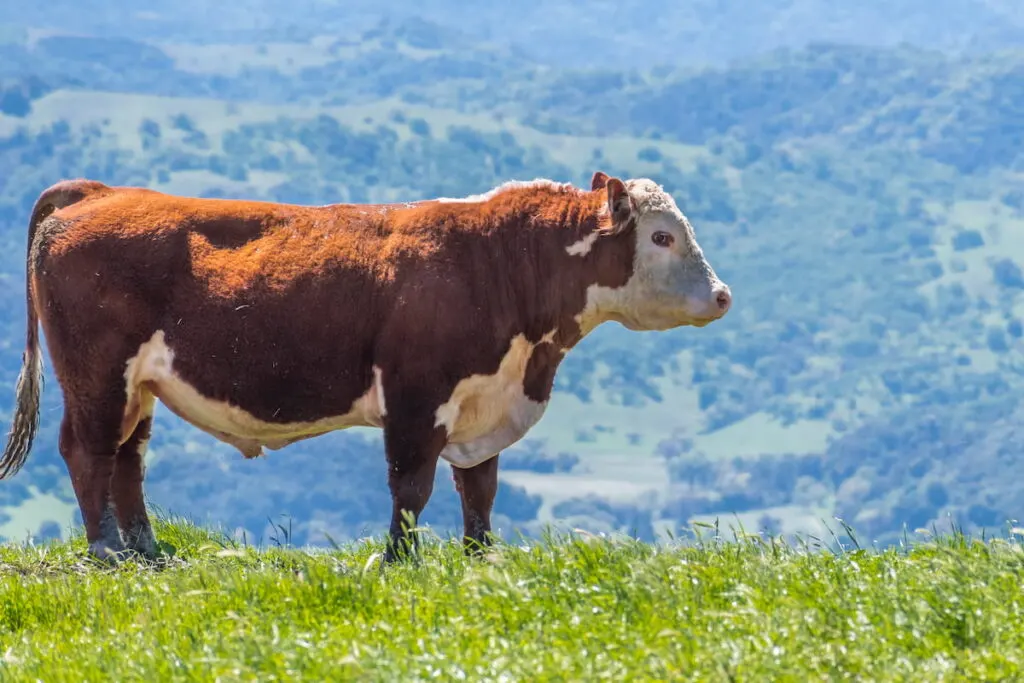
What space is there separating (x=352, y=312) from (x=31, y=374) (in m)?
3.41

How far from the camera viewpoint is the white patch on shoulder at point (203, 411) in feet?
47.9

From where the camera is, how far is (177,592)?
36.7 feet

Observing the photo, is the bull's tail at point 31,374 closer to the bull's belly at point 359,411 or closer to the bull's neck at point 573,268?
the bull's belly at point 359,411

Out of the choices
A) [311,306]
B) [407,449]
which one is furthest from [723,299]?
[311,306]

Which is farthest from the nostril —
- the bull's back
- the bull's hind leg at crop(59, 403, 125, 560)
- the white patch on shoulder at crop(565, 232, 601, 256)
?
the bull's hind leg at crop(59, 403, 125, 560)

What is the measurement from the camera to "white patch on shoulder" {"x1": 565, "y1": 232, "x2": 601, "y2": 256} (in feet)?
48.7

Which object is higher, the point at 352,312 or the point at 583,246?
the point at 583,246

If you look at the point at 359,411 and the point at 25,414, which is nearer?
the point at 359,411

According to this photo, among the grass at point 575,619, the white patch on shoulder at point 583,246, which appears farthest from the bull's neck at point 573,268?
the grass at point 575,619

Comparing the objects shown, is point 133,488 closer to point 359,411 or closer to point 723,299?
point 359,411

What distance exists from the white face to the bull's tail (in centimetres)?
467

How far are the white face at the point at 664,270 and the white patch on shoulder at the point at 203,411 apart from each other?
2.32 meters

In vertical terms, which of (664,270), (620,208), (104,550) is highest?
(620,208)

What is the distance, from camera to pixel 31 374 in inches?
634
